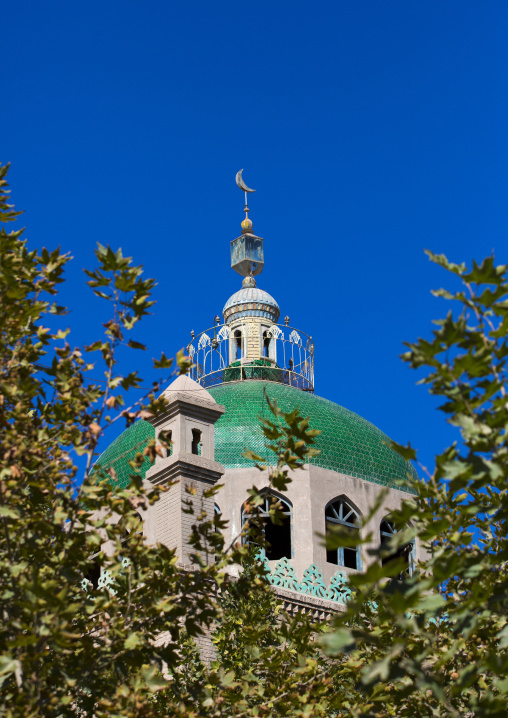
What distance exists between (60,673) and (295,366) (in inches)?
955

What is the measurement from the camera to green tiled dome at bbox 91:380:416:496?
25.3 m

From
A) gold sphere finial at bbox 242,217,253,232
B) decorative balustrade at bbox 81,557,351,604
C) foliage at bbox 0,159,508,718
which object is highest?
gold sphere finial at bbox 242,217,253,232

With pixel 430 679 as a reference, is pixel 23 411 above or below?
above

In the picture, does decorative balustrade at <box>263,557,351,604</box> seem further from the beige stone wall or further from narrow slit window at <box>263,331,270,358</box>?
narrow slit window at <box>263,331,270,358</box>

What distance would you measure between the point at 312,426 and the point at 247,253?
39.2 feet

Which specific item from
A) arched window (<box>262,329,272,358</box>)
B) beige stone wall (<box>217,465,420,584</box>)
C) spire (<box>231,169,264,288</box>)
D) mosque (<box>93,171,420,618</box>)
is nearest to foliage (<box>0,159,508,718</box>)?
mosque (<box>93,171,420,618</box>)

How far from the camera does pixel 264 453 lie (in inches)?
969

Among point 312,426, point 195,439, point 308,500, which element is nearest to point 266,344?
point 312,426

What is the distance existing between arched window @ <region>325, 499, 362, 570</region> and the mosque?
0.03 meters

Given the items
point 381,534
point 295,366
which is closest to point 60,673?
point 381,534

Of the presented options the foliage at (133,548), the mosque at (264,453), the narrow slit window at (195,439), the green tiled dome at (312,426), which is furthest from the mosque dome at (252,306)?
the foliage at (133,548)

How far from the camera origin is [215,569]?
24.9 ft

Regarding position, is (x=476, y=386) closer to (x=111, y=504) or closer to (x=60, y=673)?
(x=111, y=504)

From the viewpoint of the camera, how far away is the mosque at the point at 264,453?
758 inches
